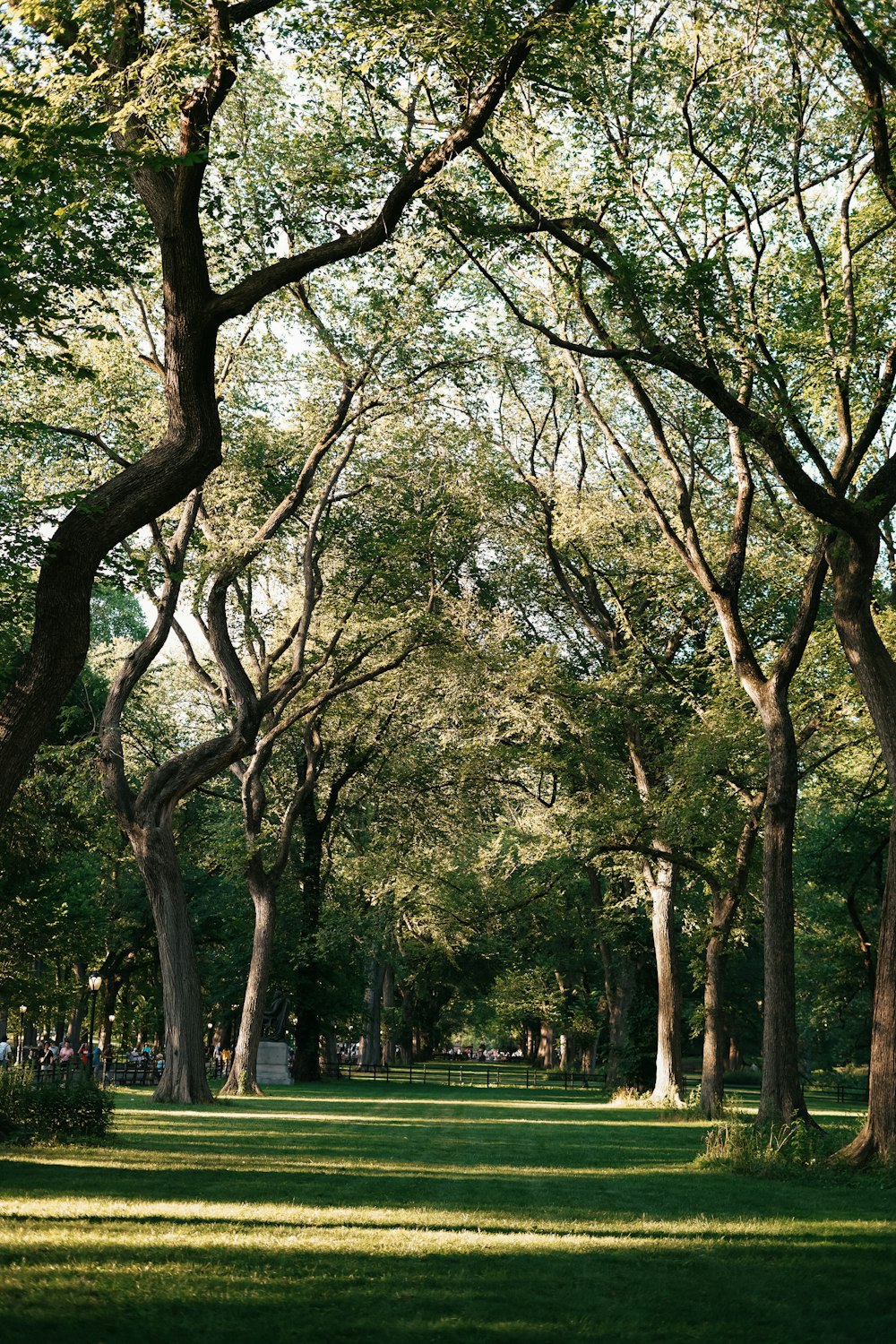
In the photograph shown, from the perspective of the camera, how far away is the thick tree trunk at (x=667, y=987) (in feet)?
98.7

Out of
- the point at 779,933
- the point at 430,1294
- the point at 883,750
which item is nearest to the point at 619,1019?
the point at 779,933

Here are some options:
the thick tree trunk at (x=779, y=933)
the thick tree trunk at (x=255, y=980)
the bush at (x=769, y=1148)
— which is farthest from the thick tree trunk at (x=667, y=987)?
the bush at (x=769, y=1148)

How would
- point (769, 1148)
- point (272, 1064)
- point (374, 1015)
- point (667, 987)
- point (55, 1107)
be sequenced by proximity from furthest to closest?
point (374, 1015) < point (272, 1064) < point (667, 987) < point (55, 1107) < point (769, 1148)

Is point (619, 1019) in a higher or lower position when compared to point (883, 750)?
lower

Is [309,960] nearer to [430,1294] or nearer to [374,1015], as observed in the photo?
[374,1015]

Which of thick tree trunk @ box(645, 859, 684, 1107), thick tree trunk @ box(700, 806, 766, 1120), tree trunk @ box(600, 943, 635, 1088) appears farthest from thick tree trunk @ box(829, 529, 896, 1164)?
tree trunk @ box(600, 943, 635, 1088)

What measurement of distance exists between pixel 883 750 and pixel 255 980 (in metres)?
19.6

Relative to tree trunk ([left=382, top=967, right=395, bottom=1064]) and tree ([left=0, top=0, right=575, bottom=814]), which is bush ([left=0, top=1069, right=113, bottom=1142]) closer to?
tree ([left=0, top=0, right=575, bottom=814])

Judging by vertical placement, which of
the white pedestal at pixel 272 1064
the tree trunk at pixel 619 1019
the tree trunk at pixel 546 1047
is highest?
the tree trunk at pixel 619 1019

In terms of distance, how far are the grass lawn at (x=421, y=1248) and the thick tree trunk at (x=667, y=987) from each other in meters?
13.2

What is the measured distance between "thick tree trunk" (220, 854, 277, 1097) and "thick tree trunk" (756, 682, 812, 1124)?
16085 mm

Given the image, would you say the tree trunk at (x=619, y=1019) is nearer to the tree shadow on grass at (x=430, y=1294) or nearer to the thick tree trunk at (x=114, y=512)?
the tree shadow on grass at (x=430, y=1294)

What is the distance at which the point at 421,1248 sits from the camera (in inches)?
348

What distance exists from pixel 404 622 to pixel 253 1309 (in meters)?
23.4
